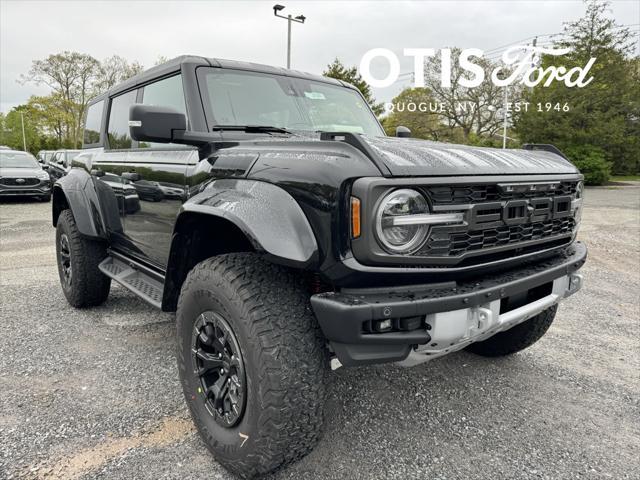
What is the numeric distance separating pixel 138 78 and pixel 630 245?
7.67 m

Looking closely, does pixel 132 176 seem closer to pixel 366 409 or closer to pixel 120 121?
pixel 120 121

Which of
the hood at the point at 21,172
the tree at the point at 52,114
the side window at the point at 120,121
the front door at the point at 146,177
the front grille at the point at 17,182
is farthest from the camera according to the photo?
the tree at the point at 52,114

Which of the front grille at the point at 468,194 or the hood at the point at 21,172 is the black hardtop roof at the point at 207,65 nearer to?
the front grille at the point at 468,194

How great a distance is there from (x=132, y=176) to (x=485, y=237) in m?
2.32

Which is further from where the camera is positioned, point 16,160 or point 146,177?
point 16,160

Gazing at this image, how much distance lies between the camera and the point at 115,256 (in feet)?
12.7

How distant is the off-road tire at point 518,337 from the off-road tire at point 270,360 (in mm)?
1674

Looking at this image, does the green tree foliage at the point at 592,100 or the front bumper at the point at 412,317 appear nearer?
the front bumper at the point at 412,317

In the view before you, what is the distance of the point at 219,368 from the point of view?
2156mm

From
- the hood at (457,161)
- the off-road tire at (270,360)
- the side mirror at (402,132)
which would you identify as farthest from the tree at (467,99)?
the off-road tire at (270,360)

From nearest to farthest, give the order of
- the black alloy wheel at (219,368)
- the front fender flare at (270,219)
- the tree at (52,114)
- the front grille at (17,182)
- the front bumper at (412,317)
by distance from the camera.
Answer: the front bumper at (412,317), the front fender flare at (270,219), the black alloy wheel at (219,368), the front grille at (17,182), the tree at (52,114)

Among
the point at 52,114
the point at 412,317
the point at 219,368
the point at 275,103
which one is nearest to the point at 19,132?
the point at 52,114

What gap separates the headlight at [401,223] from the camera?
1749 mm

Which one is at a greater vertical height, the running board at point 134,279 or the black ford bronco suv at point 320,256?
the black ford bronco suv at point 320,256
